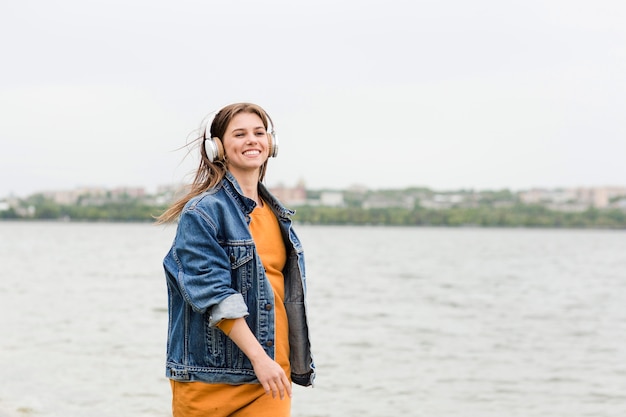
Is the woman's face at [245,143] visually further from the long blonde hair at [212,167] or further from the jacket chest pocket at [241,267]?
the jacket chest pocket at [241,267]

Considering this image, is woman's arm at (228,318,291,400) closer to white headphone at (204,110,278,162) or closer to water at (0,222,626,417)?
white headphone at (204,110,278,162)

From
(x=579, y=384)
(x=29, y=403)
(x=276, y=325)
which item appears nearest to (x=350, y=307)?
(x=579, y=384)

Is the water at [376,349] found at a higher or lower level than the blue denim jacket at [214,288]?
lower

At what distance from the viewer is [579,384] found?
1399 cm

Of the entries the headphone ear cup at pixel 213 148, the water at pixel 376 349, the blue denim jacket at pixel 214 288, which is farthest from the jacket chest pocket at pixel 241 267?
the water at pixel 376 349

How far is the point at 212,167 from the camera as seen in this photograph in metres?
3.41

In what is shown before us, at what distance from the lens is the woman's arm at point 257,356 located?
3088 millimetres

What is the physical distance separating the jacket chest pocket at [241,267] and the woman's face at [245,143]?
1.17 ft

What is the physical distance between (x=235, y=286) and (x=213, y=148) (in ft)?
1.82

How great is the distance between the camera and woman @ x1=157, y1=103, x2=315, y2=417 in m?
Answer: 3.10

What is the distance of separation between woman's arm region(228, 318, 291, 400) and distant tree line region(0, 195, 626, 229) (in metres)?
123

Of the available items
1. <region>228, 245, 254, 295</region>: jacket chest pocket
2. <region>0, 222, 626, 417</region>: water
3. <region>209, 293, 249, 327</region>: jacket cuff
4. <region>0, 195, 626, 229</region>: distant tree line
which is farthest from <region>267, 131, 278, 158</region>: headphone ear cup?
<region>0, 195, 626, 229</region>: distant tree line

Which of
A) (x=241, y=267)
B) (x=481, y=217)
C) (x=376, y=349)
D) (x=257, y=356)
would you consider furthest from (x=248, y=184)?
(x=481, y=217)

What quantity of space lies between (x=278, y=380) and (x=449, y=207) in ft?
449
